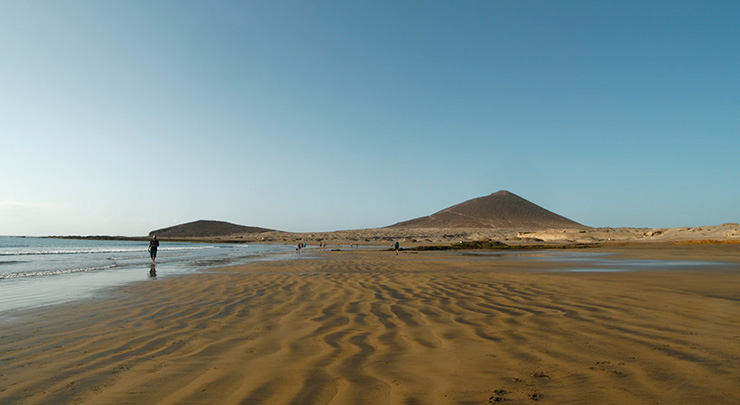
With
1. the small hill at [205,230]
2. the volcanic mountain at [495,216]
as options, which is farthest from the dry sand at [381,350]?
the small hill at [205,230]

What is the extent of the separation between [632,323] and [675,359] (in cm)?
207

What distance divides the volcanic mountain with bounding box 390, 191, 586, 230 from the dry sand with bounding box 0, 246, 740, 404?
119 meters

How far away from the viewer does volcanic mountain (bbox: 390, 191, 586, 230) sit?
130 metres

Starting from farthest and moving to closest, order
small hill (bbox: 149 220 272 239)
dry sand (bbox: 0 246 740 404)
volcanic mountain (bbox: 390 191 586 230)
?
small hill (bbox: 149 220 272 239), volcanic mountain (bbox: 390 191 586 230), dry sand (bbox: 0 246 740 404)

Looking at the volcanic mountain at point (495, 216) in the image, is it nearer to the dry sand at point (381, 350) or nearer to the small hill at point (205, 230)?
the small hill at point (205, 230)

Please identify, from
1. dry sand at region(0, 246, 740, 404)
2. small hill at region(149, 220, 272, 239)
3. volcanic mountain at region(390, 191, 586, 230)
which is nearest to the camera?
dry sand at region(0, 246, 740, 404)

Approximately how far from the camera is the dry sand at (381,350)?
3.52 m

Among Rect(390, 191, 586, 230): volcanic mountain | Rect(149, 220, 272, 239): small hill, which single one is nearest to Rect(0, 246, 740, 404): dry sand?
Rect(390, 191, 586, 230): volcanic mountain

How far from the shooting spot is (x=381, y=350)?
488 centimetres

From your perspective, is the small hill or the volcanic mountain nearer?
the volcanic mountain

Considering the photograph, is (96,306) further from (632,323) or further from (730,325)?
(730,325)

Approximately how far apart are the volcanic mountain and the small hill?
64124 mm

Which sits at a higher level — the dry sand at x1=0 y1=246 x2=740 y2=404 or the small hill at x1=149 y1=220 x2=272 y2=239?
the small hill at x1=149 y1=220 x2=272 y2=239

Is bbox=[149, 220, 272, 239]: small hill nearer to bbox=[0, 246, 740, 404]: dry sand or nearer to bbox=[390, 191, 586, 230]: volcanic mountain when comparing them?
bbox=[390, 191, 586, 230]: volcanic mountain
